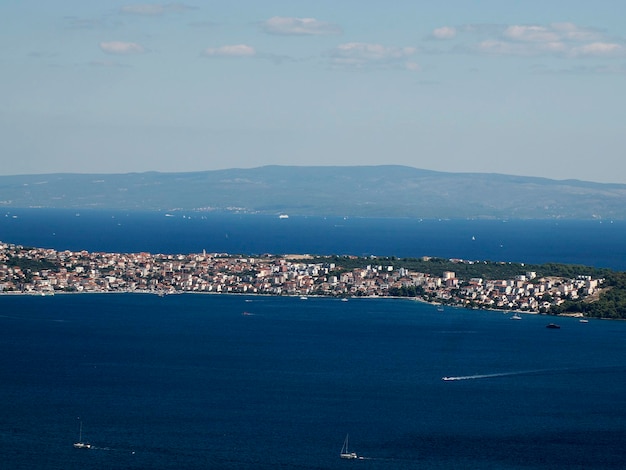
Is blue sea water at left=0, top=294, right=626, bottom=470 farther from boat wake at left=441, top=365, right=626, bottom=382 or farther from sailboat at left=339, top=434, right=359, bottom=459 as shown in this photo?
sailboat at left=339, top=434, right=359, bottom=459

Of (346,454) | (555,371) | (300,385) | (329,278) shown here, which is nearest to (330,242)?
(329,278)

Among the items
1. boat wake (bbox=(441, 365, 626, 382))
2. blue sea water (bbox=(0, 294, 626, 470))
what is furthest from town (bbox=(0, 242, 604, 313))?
boat wake (bbox=(441, 365, 626, 382))

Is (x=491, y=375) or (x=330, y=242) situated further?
(x=330, y=242)

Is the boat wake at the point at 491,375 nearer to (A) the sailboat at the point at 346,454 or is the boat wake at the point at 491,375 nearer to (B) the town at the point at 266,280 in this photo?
(A) the sailboat at the point at 346,454

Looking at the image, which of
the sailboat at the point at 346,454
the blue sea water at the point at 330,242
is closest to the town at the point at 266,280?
the blue sea water at the point at 330,242

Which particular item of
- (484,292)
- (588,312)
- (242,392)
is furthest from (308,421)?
(484,292)

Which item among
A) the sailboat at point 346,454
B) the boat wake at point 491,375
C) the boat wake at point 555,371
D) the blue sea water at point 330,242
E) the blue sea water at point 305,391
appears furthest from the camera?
the blue sea water at point 330,242

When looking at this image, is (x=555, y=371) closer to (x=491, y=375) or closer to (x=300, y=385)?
(x=491, y=375)
